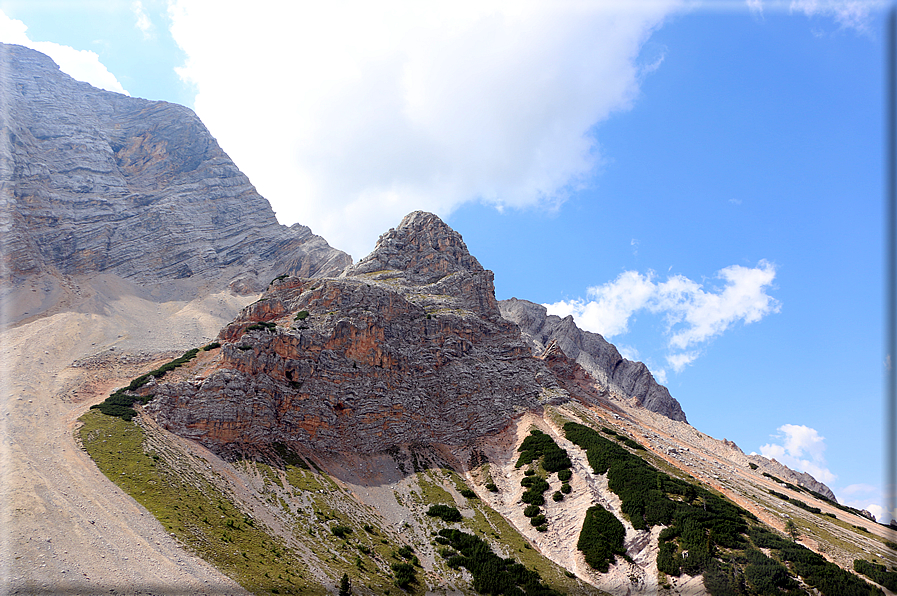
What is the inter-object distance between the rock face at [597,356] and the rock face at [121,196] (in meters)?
72.4

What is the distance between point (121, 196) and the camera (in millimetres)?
162125

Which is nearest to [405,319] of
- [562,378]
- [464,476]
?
[464,476]

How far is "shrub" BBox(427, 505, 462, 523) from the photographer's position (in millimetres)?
65062

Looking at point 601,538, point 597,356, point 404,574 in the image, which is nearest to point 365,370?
point 404,574

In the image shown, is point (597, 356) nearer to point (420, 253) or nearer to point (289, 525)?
point (420, 253)

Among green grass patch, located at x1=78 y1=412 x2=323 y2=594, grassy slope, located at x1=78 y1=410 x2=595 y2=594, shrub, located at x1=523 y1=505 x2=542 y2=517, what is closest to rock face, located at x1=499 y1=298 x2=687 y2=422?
shrub, located at x1=523 y1=505 x2=542 y2=517

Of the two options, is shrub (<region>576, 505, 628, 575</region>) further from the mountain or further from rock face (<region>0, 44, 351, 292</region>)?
rock face (<region>0, 44, 351, 292</region>)

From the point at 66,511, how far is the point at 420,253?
286 ft

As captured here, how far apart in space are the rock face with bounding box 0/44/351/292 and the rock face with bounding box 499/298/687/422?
7244cm

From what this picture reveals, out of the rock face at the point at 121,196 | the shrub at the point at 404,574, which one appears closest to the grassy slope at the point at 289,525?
the shrub at the point at 404,574

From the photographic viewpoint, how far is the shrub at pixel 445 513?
65062mm

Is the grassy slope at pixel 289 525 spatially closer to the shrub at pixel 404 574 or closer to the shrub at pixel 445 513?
the shrub at pixel 404 574

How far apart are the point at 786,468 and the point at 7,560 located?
147628 millimetres

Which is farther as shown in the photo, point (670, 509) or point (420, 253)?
point (420, 253)
